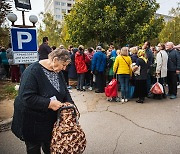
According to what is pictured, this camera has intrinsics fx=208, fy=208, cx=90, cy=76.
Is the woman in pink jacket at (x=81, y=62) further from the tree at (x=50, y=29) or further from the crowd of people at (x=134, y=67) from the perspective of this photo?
the tree at (x=50, y=29)

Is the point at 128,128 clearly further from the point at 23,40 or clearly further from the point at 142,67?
the point at 23,40

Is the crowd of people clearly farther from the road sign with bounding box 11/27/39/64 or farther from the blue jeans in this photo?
the road sign with bounding box 11/27/39/64

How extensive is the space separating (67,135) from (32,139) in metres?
0.52

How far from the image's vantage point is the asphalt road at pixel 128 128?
3615 millimetres

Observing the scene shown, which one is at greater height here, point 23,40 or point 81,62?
point 23,40

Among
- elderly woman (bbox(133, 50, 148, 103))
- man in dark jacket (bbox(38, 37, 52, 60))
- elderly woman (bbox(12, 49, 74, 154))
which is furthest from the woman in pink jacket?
elderly woman (bbox(12, 49, 74, 154))

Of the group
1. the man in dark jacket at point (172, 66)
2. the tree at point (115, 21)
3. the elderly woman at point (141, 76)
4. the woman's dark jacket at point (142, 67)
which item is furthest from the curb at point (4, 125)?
the tree at point (115, 21)

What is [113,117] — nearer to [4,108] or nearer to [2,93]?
[4,108]

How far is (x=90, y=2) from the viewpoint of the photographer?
15852 millimetres

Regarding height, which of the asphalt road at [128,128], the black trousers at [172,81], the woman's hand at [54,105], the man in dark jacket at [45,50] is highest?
the man in dark jacket at [45,50]

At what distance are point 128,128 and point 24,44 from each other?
323 cm

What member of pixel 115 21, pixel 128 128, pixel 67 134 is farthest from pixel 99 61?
pixel 115 21

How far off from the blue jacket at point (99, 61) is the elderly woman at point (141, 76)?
1.60m

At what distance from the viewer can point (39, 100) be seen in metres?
2.24
